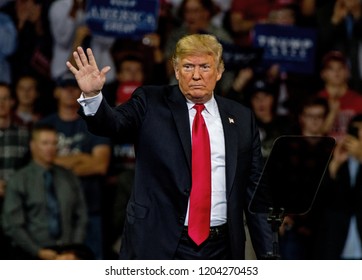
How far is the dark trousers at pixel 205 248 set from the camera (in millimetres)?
3953

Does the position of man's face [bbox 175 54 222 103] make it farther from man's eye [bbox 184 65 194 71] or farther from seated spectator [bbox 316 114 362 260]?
seated spectator [bbox 316 114 362 260]

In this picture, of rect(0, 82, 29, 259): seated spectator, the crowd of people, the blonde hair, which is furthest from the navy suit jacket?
rect(0, 82, 29, 259): seated spectator

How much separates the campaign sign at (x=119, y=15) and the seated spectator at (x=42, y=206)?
99cm

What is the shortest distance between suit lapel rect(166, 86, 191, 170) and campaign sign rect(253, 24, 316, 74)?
12.5 ft

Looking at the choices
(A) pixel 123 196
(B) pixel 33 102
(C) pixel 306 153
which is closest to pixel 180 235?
(C) pixel 306 153

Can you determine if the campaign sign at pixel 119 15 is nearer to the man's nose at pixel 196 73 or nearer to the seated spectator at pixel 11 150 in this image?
the seated spectator at pixel 11 150

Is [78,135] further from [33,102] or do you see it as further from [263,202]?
[263,202]

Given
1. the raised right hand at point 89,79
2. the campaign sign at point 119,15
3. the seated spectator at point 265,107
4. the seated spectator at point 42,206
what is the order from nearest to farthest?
the raised right hand at point 89,79 < the seated spectator at point 42,206 < the seated spectator at point 265,107 < the campaign sign at point 119,15

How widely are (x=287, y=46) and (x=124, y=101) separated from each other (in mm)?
1454

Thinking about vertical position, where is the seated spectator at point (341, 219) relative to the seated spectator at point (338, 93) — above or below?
below

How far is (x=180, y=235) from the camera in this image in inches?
154

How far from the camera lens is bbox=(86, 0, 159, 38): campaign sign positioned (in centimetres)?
760

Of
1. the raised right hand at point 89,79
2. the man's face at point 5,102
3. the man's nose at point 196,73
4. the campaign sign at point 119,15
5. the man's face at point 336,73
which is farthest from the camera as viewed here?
the man's face at point 336,73

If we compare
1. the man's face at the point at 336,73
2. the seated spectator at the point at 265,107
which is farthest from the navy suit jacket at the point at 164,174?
the man's face at the point at 336,73
